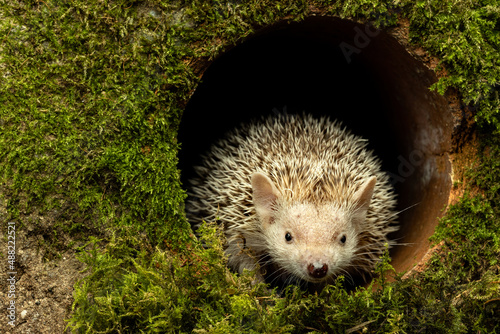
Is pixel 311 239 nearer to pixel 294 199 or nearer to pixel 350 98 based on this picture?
pixel 294 199

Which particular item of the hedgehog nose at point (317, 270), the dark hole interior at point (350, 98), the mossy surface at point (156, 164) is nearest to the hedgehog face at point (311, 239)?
the hedgehog nose at point (317, 270)

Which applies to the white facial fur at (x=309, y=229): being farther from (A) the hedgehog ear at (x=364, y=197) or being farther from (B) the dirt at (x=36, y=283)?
(B) the dirt at (x=36, y=283)

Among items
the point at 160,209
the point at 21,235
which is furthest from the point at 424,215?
the point at 21,235

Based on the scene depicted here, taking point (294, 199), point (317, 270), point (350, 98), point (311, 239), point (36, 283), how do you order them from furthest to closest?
1. point (350, 98)
2. point (294, 199)
3. point (311, 239)
4. point (317, 270)
5. point (36, 283)

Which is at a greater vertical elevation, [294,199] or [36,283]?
[294,199]

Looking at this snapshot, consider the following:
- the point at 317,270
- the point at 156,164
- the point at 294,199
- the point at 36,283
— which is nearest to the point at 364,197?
the point at 294,199

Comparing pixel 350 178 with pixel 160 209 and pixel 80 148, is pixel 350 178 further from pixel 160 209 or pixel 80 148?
pixel 80 148

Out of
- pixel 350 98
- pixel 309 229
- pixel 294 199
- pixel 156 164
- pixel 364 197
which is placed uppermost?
pixel 350 98
